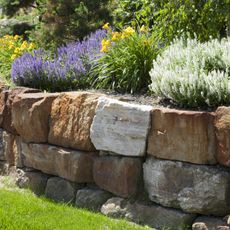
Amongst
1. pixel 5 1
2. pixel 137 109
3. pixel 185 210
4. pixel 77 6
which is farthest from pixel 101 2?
pixel 185 210

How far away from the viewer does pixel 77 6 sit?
32.2ft

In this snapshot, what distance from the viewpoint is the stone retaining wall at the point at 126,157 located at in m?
4.42

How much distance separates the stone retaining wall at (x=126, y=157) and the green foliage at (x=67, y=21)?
376 centimetres

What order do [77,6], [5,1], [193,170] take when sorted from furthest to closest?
[5,1] < [77,6] < [193,170]

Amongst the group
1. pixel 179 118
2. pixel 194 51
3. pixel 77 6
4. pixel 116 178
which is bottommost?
pixel 116 178

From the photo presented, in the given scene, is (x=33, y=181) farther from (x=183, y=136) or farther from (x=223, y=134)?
(x=223, y=134)

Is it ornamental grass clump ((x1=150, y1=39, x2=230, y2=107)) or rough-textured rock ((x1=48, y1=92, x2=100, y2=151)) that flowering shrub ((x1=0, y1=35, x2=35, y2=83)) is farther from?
ornamental grass clump ((x1=150, y1=39, x2=230, y2=107))

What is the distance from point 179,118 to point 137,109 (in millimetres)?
453

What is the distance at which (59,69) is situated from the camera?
21.0 ft

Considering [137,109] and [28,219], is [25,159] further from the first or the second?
[137,109]

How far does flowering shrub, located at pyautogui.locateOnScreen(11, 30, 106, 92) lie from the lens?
249 inches

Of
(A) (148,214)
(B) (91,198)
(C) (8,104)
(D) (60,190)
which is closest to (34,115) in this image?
(C) (8,104)

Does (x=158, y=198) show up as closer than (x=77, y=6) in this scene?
Result: Yes

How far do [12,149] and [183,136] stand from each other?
2511 mm
